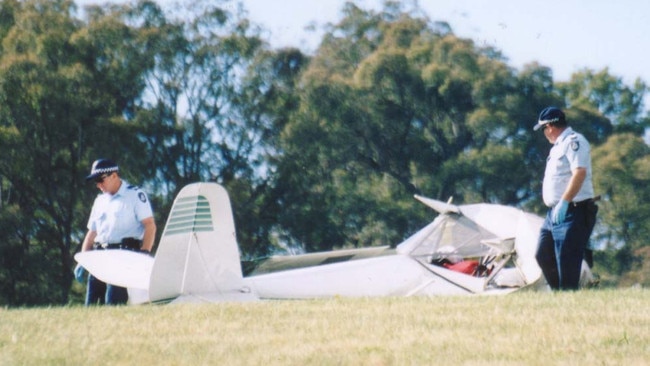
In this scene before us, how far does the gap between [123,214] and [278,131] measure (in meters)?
29.8

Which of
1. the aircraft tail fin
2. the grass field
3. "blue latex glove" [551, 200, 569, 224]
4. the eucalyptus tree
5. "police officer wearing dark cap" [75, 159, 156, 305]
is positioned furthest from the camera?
the eucalyptus tree

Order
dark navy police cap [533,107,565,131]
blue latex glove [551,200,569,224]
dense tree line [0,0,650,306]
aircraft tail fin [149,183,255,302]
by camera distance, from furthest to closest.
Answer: dense tree line [0,0,650,306] → aircraft tail fin [149,183,255,302] → dark navy police cap [533,107,565,131] → blue latex glove [551,200,569,224]

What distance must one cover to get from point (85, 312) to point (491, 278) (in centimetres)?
596

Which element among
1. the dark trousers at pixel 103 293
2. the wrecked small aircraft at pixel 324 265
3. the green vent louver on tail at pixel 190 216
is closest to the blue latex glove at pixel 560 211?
the wrecked small aircraft at pixel 324 265

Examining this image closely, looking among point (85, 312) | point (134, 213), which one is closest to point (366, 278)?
point (134, 213)

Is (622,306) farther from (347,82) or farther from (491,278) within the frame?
(347,82)

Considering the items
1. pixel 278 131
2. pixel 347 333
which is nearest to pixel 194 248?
pixel 347 333

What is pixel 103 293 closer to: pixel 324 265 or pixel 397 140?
pixel 324 265

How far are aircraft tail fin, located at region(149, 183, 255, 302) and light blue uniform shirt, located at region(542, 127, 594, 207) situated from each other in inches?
116

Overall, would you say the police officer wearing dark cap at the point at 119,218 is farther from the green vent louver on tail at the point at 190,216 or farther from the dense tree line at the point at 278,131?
the dense tree line at the point at 278,131

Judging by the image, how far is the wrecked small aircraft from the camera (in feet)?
34.0

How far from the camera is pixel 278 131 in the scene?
40.2 metres

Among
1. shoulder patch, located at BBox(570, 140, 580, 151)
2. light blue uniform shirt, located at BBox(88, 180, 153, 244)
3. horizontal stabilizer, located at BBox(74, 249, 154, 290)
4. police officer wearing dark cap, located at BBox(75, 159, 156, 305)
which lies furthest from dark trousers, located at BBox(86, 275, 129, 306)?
shoulder patch, located at BBox(570, 140, 580, 151)

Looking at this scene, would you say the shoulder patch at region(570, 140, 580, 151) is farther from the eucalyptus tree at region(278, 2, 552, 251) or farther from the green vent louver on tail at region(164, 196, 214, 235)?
the eucalyptus tree at region(278, 2, 552, 251)
